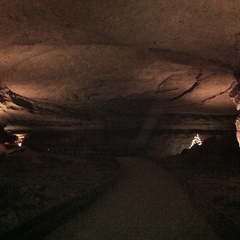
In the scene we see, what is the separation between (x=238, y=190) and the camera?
514cm

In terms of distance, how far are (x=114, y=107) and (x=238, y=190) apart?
6969mm

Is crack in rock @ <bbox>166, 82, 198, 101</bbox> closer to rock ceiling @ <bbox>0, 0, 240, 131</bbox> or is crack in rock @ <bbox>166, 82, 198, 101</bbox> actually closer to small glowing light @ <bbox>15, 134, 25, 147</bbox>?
rock ceiling @ <bbox>0, 0, 240, 131</bbox>

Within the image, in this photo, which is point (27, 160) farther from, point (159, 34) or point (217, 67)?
point (217, 67)

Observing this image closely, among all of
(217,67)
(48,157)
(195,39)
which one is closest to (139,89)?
(217,67)

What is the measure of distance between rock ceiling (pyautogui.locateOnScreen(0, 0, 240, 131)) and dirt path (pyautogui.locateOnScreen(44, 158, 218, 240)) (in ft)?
11.5

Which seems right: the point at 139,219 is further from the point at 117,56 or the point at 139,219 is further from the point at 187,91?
the point at 187,91

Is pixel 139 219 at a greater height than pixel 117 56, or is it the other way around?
pixel 117 56

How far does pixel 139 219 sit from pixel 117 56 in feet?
13.5

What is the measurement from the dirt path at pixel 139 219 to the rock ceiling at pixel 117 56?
3516 mm

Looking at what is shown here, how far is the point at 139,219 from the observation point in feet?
13.2

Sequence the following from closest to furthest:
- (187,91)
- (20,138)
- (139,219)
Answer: (139,219), (187,91), (20,138)

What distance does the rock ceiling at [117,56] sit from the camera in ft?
13.7

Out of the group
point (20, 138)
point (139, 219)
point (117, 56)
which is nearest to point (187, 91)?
point (117, 56)

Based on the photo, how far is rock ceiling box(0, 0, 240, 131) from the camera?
417 cm
